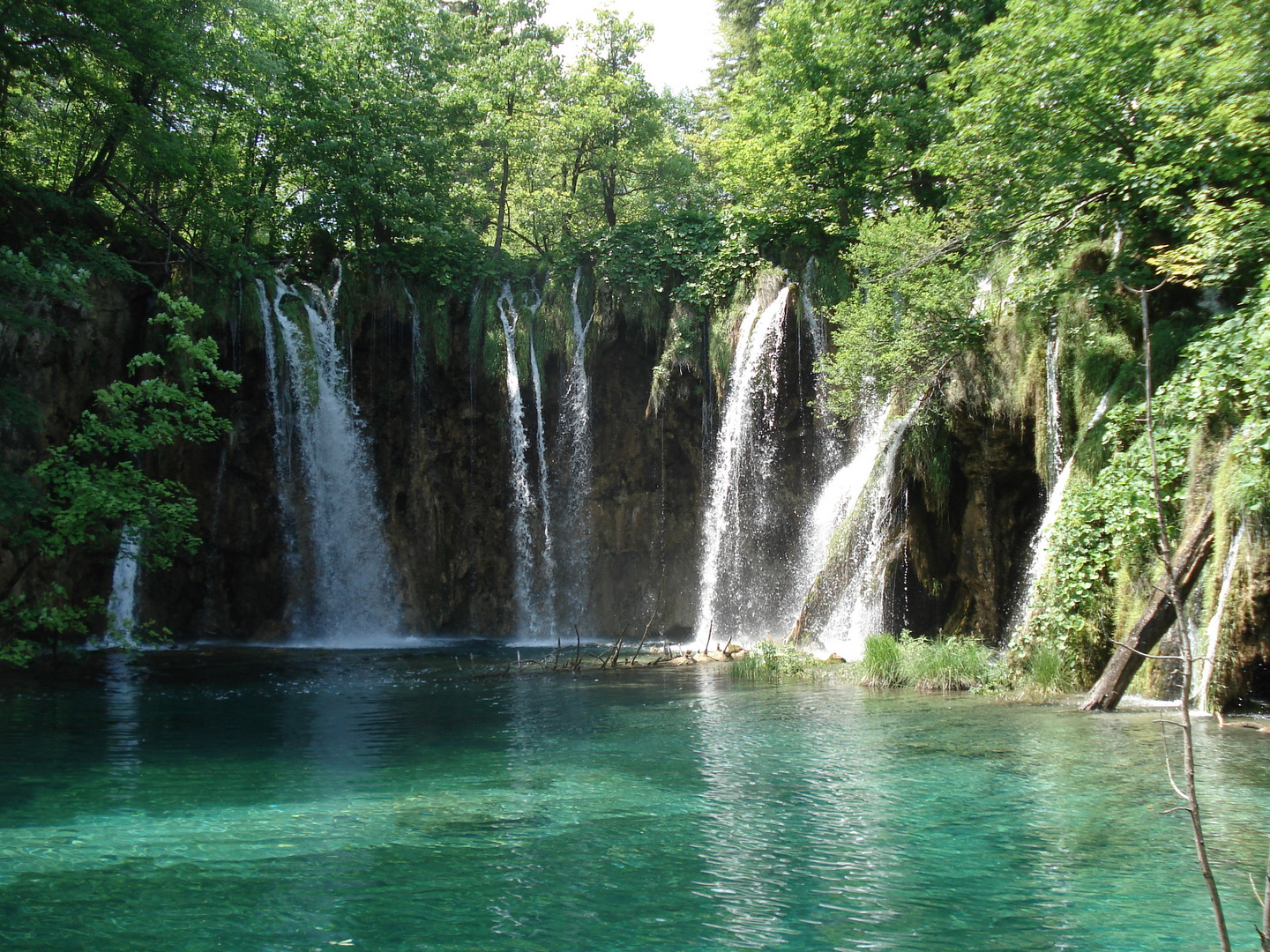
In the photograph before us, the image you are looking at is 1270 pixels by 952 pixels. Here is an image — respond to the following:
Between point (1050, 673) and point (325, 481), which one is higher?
point (325, 481)

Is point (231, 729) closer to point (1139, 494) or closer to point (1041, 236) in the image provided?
point (1139, 494)

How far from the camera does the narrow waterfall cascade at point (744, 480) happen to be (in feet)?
65.5

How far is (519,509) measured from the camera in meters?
23.3

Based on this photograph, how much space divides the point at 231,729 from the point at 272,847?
4.76 meters

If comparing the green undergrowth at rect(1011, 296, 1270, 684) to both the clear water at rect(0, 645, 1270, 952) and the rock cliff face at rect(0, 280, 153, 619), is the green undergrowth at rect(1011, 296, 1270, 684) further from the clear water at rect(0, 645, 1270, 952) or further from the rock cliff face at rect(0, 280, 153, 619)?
the rock cliff face at rect(0, 280, 153, 619)

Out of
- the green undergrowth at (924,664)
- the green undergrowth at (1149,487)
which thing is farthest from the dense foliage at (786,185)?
the green undergrowth at (924,664)

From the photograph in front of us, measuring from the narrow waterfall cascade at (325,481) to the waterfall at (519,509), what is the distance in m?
3.01

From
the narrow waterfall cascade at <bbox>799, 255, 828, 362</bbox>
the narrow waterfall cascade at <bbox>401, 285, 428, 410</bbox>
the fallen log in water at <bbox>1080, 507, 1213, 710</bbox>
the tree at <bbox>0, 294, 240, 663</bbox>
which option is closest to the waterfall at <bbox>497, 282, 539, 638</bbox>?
the narrow waterfall cascade at <bbox>401, 285, 428, 410</bbox>

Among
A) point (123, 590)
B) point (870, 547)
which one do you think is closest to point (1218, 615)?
point (870, 547)

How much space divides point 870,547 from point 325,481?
1296 centimetres

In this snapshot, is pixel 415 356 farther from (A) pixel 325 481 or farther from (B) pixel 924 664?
(B) pixel 924 664

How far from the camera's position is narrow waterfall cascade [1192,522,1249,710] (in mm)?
9531

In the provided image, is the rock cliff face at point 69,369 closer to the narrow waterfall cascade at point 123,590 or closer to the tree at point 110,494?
the narrow waterfall cascade at point 123,590

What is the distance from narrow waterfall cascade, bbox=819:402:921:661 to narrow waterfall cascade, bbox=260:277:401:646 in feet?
37.8
